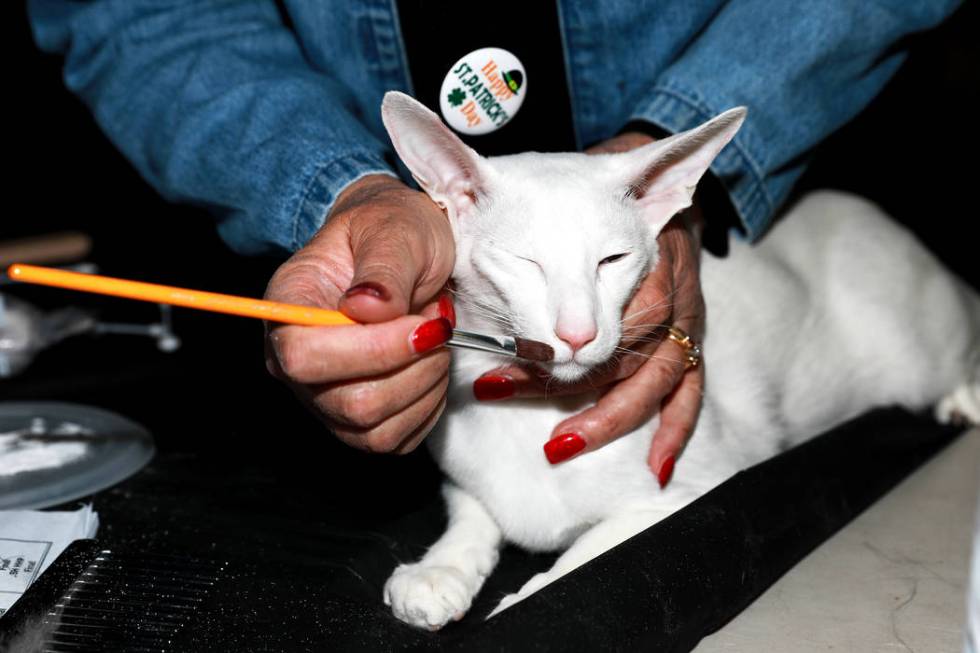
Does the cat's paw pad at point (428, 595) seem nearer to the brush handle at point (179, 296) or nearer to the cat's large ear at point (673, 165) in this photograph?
the brush handle at point (179, 296)

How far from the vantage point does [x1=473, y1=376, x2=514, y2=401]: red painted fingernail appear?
1.09m

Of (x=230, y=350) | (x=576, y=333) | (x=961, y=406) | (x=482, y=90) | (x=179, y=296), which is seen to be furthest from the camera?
(x=230, y=350)

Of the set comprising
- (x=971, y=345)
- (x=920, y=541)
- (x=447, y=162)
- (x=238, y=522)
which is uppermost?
(x=447, y=162)

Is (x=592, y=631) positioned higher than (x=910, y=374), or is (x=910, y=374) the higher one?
(x=592, y=631)

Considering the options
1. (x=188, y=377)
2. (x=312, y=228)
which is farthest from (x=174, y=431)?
(x=312, y=228)

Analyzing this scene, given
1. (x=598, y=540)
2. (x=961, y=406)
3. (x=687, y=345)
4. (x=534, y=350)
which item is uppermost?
(x=534, y=350)

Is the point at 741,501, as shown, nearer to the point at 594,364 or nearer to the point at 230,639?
the point at 594,364

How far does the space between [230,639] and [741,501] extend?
562mm

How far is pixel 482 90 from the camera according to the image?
1.25 m

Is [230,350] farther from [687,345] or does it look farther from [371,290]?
[371,290]

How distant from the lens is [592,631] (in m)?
0.80

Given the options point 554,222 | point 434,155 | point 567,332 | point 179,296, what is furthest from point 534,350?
Result: point 179,296

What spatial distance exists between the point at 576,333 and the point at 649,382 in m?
0.23

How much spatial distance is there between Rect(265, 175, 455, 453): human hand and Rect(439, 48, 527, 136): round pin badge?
0.84ft
